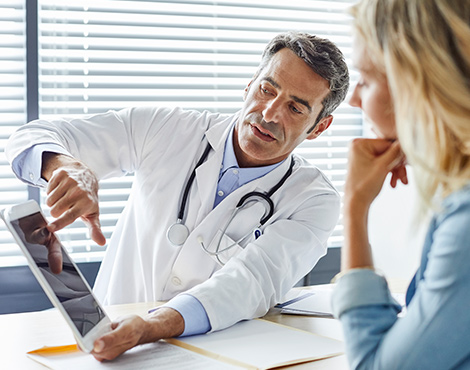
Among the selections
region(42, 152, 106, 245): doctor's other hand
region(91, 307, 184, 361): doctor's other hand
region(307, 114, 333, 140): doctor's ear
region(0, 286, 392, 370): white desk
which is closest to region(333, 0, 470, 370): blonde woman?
region(0, 286, 392, 370): white desk

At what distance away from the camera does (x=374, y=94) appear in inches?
36.8

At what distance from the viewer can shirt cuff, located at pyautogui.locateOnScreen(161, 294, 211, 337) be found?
1219 mm

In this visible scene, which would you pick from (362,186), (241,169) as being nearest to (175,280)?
(241,169)

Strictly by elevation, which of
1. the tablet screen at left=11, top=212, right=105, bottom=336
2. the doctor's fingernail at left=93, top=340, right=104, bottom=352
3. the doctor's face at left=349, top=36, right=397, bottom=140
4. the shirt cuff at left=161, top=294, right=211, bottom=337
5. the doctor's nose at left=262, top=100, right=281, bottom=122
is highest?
the doctor's face at left=349, top=36, right=397, bottom=140

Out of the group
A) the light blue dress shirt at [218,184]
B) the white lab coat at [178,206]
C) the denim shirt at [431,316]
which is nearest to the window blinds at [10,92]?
the white lab coat at [178,206]

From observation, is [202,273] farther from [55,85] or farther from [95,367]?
[55,85]

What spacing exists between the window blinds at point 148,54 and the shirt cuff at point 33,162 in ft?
2.72

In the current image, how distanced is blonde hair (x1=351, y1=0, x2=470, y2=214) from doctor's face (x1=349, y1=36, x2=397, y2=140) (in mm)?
89

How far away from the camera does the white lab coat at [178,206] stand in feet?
5.19

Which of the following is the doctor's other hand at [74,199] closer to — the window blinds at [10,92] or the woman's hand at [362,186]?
the woman's hand at [362,186]

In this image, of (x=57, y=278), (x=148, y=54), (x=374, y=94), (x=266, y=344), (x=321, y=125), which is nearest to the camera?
(x=374, y=94)

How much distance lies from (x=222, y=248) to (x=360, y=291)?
0.87 m

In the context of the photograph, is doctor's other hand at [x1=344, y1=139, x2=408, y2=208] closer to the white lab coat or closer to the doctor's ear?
the white lab coat

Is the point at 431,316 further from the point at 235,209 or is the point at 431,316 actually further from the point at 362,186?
the point at 235,209
